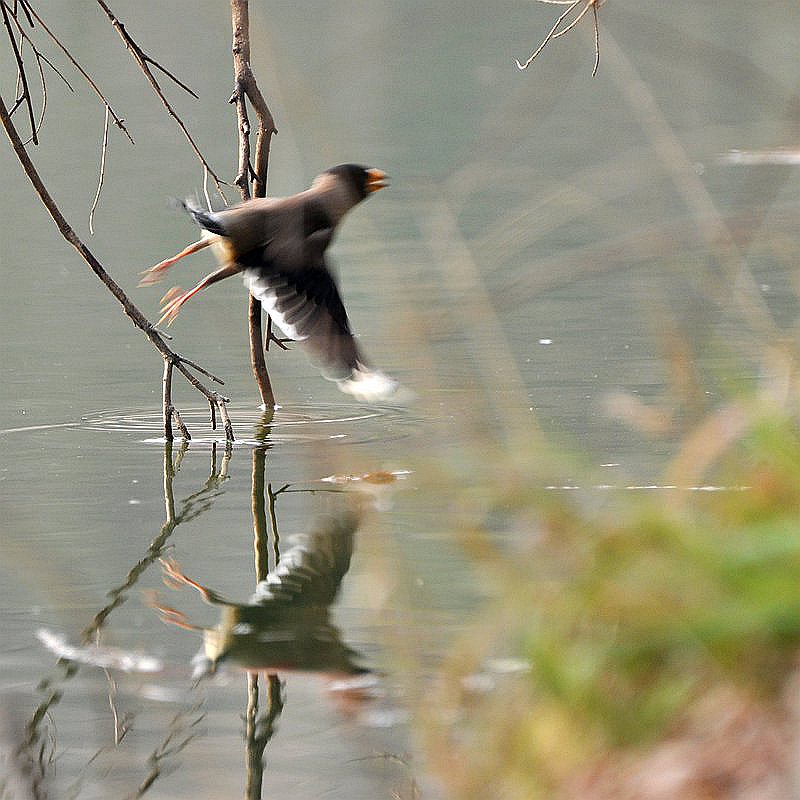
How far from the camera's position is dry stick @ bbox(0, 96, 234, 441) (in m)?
3.96

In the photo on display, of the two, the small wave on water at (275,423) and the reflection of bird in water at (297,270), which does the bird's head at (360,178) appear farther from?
the small wave on water at (275,423)

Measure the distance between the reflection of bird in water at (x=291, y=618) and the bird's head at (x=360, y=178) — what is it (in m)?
1.17

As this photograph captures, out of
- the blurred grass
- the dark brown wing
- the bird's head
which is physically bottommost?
the dark brown wing

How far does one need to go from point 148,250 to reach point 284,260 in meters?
3.70

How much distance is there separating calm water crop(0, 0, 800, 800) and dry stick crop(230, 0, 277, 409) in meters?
0.16

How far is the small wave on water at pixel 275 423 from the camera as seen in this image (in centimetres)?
473

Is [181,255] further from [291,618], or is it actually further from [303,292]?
[291,618]

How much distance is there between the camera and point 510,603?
158 cm

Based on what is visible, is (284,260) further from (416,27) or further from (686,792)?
(686,792)

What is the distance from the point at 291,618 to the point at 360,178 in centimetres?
178

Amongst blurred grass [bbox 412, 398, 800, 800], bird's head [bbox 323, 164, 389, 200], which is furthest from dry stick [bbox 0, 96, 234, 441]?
blurred grass [bbox 412, 398, 800, 800]

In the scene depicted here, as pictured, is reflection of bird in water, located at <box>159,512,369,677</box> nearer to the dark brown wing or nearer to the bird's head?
the dark brown wing

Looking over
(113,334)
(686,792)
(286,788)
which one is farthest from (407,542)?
(113,334)

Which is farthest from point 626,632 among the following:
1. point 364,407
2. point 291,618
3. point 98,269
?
point 364,407
